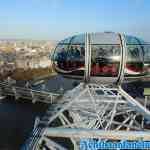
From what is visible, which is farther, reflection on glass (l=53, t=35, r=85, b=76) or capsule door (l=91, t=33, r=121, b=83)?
reflection on glass (l=53, t=35, r=85, b=76)

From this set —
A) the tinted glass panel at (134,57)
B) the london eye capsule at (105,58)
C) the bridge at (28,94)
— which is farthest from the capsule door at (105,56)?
the bridge at (28,94)

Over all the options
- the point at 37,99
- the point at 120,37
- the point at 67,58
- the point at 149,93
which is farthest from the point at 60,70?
the point at 37,99

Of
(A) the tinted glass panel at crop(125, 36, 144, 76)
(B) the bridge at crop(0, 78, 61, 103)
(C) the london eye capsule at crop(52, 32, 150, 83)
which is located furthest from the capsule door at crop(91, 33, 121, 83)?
(B) the bridge at crop(0, 78, 61, 103)

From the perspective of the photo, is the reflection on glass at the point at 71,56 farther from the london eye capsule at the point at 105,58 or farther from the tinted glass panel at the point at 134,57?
the tinted glass panel at the point at 134,57

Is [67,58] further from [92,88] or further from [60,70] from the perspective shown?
[92,88]

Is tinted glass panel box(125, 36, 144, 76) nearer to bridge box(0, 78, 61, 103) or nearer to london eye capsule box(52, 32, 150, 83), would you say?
london eye capsule box(52, 32, 150, 83)

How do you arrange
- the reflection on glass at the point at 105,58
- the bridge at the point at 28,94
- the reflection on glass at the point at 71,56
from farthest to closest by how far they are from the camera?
the bridge at the point at 28,94
the reflection on glass at the point at 71,56
the reflection on glass at the point at 105,58

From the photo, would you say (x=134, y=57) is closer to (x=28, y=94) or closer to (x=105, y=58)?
(x=105, y=58)

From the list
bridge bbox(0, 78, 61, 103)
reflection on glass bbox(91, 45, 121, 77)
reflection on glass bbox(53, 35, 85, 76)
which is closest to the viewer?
reflection on glass bbox(91, 45, 121, 77)
